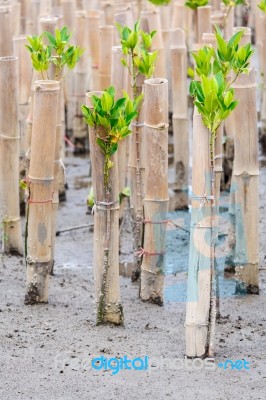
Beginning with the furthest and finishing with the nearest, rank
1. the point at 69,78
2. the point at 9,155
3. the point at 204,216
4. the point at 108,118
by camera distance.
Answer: the point at 69,78
the point at 9,155
the point at 108,118
the point at 204,216

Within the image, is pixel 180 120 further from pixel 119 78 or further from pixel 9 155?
pixel 9 155

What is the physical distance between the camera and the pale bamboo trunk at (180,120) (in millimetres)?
6215

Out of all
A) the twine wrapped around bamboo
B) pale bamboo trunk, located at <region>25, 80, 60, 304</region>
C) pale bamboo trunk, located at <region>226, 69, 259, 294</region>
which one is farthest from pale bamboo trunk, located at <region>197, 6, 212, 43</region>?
pale bamboo trunk, located at <region>25, 80, 60, 304</region>

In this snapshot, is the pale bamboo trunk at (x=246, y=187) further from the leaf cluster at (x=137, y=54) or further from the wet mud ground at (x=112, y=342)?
the leaf cluster at (x=137, y=54)

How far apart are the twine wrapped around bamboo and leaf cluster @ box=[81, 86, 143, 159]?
14.2 inches

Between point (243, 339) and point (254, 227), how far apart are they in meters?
0.67

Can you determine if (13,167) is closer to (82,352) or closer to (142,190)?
(142,190)

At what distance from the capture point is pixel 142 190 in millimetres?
4812

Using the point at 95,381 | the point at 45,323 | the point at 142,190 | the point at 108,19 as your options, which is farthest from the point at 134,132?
the point at 108,19

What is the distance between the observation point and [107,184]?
3.99 meters

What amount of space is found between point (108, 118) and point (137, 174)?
2.86ft

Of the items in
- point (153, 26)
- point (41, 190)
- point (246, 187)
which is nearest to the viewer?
point (41, 190)

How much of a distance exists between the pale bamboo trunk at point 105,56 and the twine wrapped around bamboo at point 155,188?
183 cm

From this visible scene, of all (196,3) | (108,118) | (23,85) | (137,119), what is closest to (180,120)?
(196,3)
